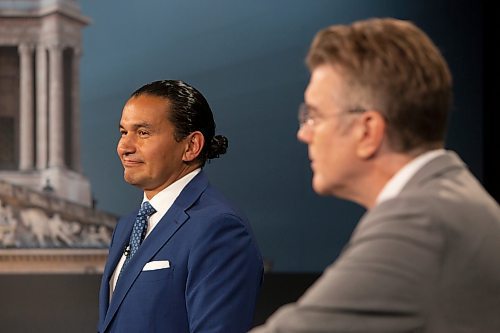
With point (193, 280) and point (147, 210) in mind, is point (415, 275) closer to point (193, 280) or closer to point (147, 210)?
point (193, 280)

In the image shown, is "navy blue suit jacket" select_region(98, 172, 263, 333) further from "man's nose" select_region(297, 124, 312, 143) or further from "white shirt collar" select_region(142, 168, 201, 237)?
"man's nose" select_region(297, 124, 312, 143)

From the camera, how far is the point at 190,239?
2094 millimetres

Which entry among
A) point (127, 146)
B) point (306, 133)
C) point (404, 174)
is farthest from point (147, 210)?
point (404, 174)

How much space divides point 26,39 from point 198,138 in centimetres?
490

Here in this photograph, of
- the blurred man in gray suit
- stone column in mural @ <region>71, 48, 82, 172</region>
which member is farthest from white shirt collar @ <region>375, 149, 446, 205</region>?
stone column in mural @ <region>71, 48, 82, 172</region>

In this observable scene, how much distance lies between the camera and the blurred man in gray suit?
0.99 m

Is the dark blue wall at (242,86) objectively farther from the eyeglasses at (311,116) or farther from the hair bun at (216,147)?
the eyeglasses at (311,116)

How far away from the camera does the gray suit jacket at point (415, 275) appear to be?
979 mm

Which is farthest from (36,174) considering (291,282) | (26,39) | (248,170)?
(291,282)

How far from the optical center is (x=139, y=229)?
87.0 inches

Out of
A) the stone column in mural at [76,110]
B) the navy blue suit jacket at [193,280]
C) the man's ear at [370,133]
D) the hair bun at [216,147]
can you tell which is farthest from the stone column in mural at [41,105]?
the man's ear at [370,133]

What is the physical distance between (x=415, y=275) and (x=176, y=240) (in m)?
1.17

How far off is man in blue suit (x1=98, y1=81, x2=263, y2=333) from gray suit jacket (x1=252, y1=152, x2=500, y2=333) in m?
1.03

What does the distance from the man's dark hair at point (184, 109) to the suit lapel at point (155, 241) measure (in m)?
0.11
